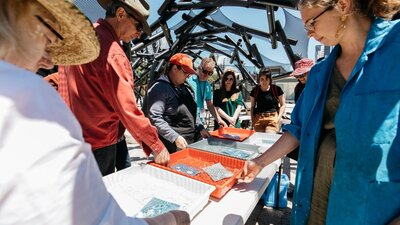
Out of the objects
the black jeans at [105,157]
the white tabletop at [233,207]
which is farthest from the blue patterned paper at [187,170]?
the black jeans at [105,157]

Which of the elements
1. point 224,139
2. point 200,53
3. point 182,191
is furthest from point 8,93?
point 200,53

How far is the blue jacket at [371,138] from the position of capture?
2.54 feet

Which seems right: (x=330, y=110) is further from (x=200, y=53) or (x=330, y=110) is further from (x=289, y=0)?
Result: (x=200, y=53)

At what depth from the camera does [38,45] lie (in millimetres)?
491

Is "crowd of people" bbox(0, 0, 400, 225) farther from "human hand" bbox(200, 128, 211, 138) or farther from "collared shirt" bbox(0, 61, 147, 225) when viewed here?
"human hand" bbox(200, 128, 211, 138)

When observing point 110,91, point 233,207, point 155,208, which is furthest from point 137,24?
point 233,207

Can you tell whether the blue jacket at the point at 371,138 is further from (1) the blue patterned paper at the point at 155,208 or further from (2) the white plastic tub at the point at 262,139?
(2) the white plastic tub at the point at 262,139

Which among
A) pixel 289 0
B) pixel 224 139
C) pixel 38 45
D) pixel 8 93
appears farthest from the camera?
pixel 289 0

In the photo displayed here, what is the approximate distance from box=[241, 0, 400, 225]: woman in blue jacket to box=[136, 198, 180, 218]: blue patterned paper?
662 millimetres

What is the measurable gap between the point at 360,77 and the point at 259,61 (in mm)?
5536

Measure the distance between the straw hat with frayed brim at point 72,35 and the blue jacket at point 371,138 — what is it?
956mm

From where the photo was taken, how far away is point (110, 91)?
128 centimetres

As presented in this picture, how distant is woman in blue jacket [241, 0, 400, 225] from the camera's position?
0.78m

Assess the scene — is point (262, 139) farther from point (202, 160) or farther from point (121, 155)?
point (121, 155)
